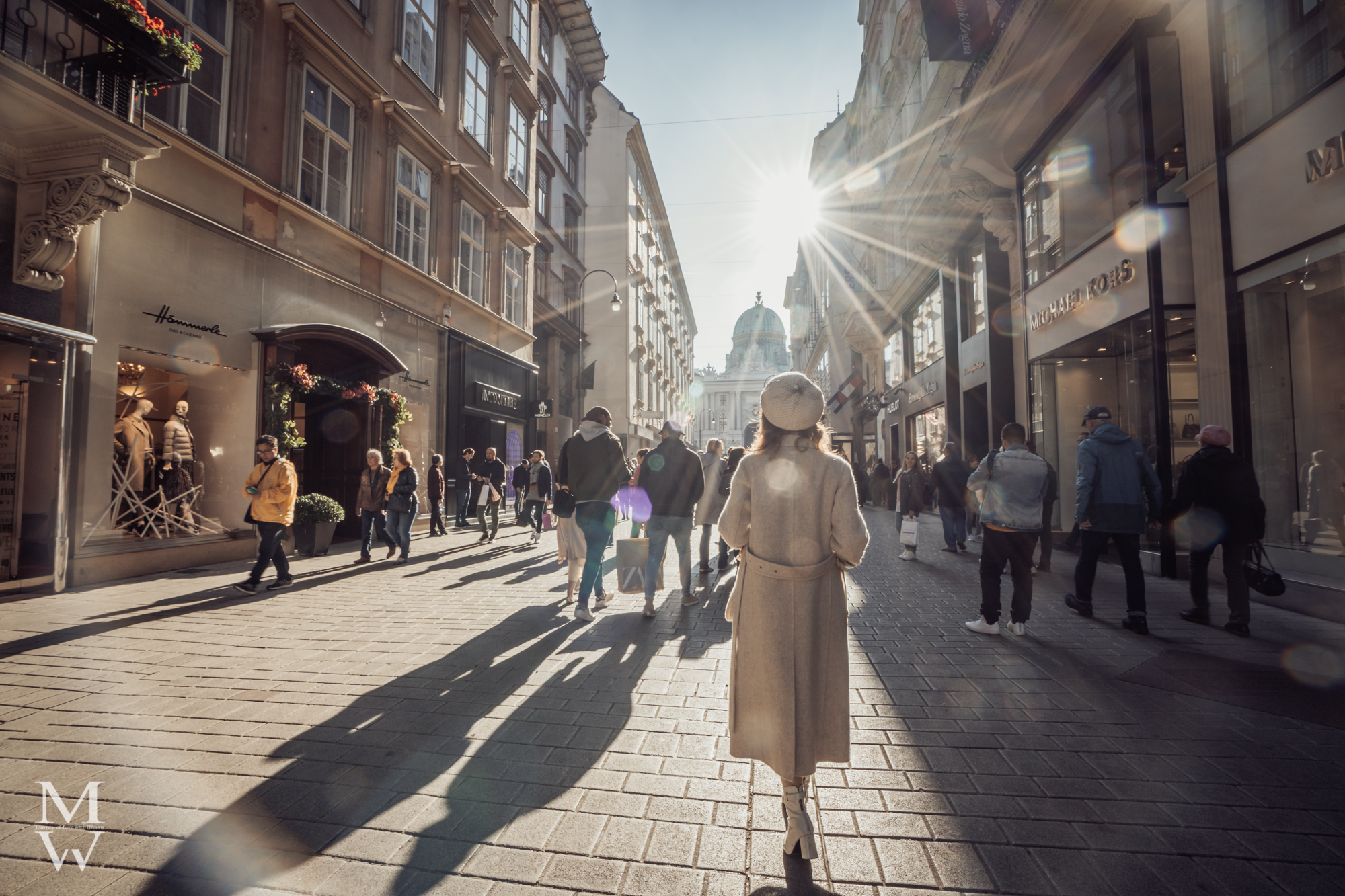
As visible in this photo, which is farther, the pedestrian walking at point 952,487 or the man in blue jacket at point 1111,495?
the pedestrian walking at point 952,487

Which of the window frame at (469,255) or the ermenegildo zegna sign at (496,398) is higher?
the window frame at (469,255)

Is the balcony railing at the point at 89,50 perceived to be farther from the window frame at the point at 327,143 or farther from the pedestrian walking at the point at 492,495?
the pedestrian walking at the point at 492,495

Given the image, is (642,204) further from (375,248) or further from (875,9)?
(375,248)

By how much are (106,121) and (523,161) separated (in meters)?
14.4

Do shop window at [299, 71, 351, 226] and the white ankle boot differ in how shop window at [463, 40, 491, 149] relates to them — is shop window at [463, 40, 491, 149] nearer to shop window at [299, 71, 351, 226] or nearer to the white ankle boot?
shop window at [299, 71, 351, 226]

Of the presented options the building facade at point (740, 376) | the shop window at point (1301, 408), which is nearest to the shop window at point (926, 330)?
the shop window at point (1301, 408)

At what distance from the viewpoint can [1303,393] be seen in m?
6.87

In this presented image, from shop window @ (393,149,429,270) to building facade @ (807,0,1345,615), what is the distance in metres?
11.3

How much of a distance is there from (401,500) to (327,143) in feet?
22.2

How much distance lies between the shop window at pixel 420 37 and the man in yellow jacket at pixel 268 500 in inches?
412

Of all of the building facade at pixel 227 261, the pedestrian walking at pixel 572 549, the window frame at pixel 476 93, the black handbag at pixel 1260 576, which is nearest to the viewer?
the black handbag at pixel 1260 576

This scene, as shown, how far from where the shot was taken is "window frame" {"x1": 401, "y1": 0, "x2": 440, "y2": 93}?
Answer: 13.8 m

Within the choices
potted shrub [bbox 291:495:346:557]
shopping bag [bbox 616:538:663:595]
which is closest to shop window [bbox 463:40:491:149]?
potted shrub [bbox 291:495:346:557]

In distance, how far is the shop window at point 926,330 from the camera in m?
19.6
